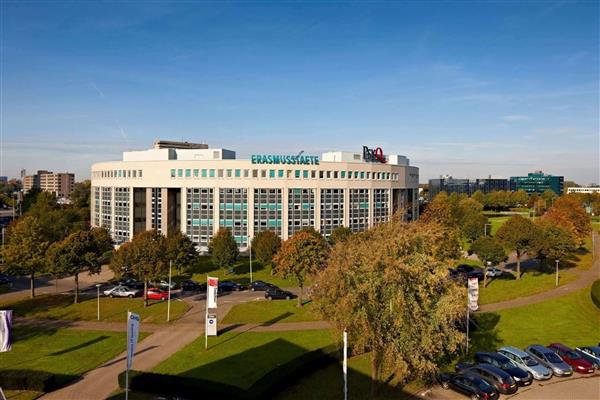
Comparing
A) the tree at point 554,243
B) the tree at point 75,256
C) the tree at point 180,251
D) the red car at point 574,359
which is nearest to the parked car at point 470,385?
the red car at point 574,359

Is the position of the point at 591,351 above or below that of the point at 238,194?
below

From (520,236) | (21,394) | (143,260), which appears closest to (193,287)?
(143,260)

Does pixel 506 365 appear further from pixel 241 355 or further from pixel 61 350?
pixel 61 350

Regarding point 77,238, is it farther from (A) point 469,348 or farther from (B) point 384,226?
(A) point 469,348

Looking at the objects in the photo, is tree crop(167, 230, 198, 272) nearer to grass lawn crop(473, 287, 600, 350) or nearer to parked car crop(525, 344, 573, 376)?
grass lawn crop(473, 287, 600, 350)

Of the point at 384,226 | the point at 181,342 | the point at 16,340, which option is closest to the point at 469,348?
the point at 384,226

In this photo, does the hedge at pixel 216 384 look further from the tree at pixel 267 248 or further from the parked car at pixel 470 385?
the tree at pixel 267 248

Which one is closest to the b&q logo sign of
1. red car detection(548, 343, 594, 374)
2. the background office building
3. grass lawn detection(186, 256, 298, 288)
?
the background office building
